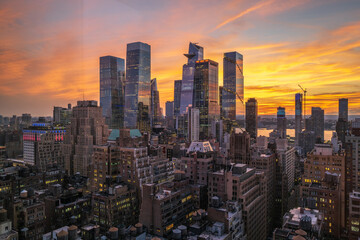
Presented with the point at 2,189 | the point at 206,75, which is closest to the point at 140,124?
the point at 206,75

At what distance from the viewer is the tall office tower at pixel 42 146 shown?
3341 centimetres

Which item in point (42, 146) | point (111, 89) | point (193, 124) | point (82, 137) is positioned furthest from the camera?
point (111, 89)

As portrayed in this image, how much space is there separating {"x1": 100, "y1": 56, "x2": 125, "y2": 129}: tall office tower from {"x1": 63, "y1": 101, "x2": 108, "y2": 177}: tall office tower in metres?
35.4

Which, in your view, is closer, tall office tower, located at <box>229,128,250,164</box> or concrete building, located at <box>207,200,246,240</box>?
concrete building, located at <box>207,200,246,240</box>

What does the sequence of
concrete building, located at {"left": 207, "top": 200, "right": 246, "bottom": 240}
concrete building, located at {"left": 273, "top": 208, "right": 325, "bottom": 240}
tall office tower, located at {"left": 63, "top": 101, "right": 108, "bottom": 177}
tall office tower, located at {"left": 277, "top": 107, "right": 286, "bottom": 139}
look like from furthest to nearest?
tall office tower, located at {"left": 277, "top": 107, "right": 286, "bottom": 139} < tall office tower, located at {"left": 63, "top": 101, "right": 108, "bottom": 177} < concrete building, located at {"left": 207, "top": 200, "right": 246, "bottom": 240} < concrete building, located at {"left": 273, "top": 208, "right": 325, "bottom": 240}

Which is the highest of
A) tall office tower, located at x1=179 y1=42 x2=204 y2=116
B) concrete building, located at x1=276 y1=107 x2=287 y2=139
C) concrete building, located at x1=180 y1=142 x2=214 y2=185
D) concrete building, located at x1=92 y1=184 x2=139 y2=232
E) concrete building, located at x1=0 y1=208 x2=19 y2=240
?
tall office tower, located at x1=179 y1=42 x2=204 y2=116

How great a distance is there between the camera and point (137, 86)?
249 feet

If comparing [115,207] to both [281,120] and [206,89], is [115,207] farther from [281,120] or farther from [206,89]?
[281,120]

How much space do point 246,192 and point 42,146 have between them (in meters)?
29.1

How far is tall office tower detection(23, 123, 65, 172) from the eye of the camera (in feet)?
110

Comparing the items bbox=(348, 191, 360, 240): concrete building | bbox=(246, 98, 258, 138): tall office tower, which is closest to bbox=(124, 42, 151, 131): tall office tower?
bbox=(246, 98, 258, 138): tall office tower

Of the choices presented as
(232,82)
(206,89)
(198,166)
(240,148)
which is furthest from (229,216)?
(232,82)

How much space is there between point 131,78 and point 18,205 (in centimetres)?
6449

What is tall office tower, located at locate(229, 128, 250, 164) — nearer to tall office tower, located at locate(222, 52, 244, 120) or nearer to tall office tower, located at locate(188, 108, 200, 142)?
tall office tower, located at locate(188, 108, 200, 142)
